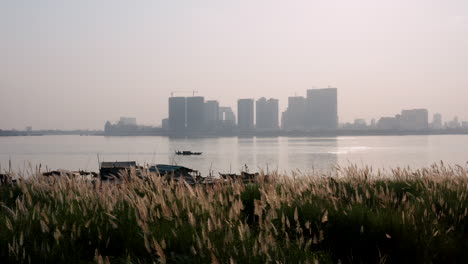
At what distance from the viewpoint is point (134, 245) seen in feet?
17.0

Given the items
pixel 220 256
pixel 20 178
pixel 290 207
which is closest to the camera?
pixel 220 256

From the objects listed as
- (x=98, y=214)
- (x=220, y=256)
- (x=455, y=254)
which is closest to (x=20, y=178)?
(x=98, y=214)

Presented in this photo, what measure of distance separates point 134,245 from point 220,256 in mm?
1209

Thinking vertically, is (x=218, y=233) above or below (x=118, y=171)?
above

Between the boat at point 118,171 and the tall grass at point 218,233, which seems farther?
the boat at point 118,171

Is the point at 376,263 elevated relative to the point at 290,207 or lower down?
Result: lower down

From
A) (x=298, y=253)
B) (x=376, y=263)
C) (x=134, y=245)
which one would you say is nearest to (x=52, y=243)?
(x=134, y=245)

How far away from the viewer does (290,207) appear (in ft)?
20.9

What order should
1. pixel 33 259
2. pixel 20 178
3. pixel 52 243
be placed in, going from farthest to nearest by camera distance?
pixel 20 178, pixel 52 243, pixel 33 259

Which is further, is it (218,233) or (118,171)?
(118,171)

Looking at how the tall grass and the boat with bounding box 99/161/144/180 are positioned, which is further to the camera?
the boat with bounding box 99/161/144/180

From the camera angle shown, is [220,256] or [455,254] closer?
[220,256]

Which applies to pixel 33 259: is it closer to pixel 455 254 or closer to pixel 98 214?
pixel 98 214

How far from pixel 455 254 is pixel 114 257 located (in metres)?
3.86
